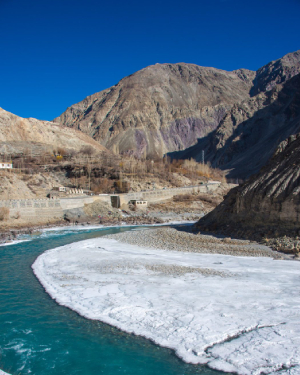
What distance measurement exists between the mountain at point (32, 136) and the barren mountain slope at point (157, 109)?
1235 inches

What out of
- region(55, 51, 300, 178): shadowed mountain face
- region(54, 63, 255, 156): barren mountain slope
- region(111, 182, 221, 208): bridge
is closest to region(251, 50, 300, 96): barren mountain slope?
region(55, 51, 300, 178): shadowed mountain face

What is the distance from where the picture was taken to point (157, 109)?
142m

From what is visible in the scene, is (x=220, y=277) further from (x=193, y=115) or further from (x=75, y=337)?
(x=193, y=115)

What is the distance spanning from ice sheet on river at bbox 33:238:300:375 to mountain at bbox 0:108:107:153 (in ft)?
195

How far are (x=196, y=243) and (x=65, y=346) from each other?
42.9 ft

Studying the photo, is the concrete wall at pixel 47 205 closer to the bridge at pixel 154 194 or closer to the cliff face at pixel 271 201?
the bridge at pixel 154 194

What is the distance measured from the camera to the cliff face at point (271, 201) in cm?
1895

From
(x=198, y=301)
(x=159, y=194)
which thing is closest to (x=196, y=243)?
(x=198, y=301)

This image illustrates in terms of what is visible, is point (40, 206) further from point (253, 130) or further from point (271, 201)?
point (253, 130)

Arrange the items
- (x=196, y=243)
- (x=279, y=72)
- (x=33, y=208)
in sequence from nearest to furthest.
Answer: (x=196, y=243)
(x=33, y=208)
(x=279, y=72)

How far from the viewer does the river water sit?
699 cm

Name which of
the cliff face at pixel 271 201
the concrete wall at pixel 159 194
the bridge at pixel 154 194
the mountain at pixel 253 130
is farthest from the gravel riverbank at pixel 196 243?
the mountain at pixel 253 130

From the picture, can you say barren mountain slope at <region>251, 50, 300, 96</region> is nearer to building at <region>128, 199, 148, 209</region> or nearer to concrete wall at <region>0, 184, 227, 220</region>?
building at <region>128, 199, 148, 209</region>

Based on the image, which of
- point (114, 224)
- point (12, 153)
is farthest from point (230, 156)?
point (114, 224)
